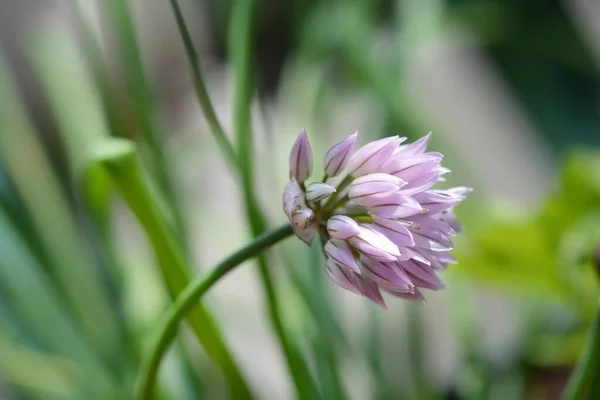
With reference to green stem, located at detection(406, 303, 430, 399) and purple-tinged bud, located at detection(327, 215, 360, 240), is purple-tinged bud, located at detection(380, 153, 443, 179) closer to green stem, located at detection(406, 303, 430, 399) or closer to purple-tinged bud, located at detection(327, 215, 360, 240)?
purple-tinged bud, located at detection(327, 215, 360, 240)

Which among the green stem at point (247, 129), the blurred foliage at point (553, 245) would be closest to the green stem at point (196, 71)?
the green stem at point (247, 129)

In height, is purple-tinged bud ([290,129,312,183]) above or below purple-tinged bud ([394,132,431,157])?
above

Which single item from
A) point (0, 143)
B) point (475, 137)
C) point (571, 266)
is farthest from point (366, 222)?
point (475, 137)

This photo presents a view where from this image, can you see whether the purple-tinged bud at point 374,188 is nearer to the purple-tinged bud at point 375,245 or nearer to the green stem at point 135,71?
the purple-tinged bud at point 375,245

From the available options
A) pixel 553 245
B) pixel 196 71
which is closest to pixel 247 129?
pixel 196 71

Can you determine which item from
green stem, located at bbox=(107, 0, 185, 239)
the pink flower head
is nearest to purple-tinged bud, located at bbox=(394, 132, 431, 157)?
the pink flower head

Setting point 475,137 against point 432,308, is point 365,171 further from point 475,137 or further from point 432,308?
point 475,137

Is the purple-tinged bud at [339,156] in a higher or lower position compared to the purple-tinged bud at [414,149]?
higher
